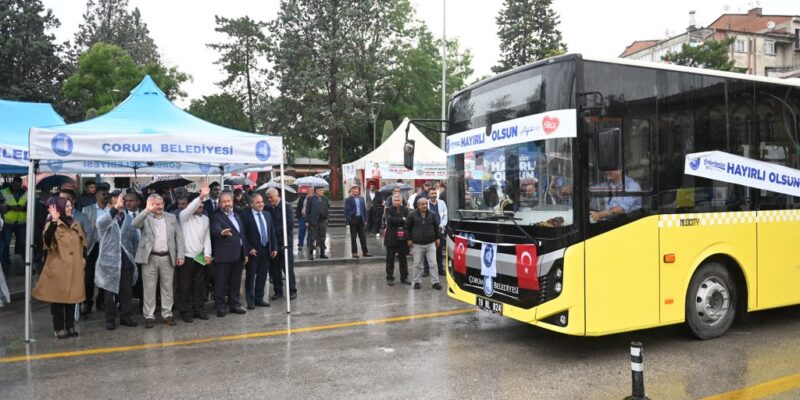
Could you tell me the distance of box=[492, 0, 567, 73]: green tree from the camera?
46.8 meters

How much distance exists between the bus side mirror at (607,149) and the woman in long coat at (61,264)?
6.12 m

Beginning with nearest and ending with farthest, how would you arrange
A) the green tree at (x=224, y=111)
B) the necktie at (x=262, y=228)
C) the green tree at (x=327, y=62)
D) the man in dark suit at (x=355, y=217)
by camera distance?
1. the necktie at (x=262, y=228)
2. the man in dark suit at (x=355, y=217)
3. the green tree at (x=327, y=62)
4. the green tree at (x=224, y=111)

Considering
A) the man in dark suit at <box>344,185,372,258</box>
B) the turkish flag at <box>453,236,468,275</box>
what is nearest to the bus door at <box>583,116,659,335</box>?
the turkish flag at <box>453,236,468,275</box>

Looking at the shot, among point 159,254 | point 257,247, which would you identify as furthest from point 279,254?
point 159,254

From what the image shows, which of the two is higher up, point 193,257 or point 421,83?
point 421,83

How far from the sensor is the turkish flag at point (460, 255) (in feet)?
21.6

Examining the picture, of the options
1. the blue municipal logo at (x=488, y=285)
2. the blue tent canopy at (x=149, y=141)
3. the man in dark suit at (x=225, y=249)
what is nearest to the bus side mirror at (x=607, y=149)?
the blue municipal logo at (x=488, y=285)

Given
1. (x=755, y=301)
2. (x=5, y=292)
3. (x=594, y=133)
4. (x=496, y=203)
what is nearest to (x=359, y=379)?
(x=496, y=203)

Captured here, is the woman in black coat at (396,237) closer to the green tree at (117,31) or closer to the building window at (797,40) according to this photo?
the green tree at (117,31)

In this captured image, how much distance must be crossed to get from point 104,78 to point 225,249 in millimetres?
39571

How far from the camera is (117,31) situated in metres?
56.5

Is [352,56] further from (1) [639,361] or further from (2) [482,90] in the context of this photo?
(1) [639,361]

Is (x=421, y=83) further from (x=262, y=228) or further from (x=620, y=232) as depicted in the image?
(x=620, y=232)

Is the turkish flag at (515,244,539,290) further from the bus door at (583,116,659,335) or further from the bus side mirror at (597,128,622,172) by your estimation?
the bus side mirror at (597,128,622,172)
